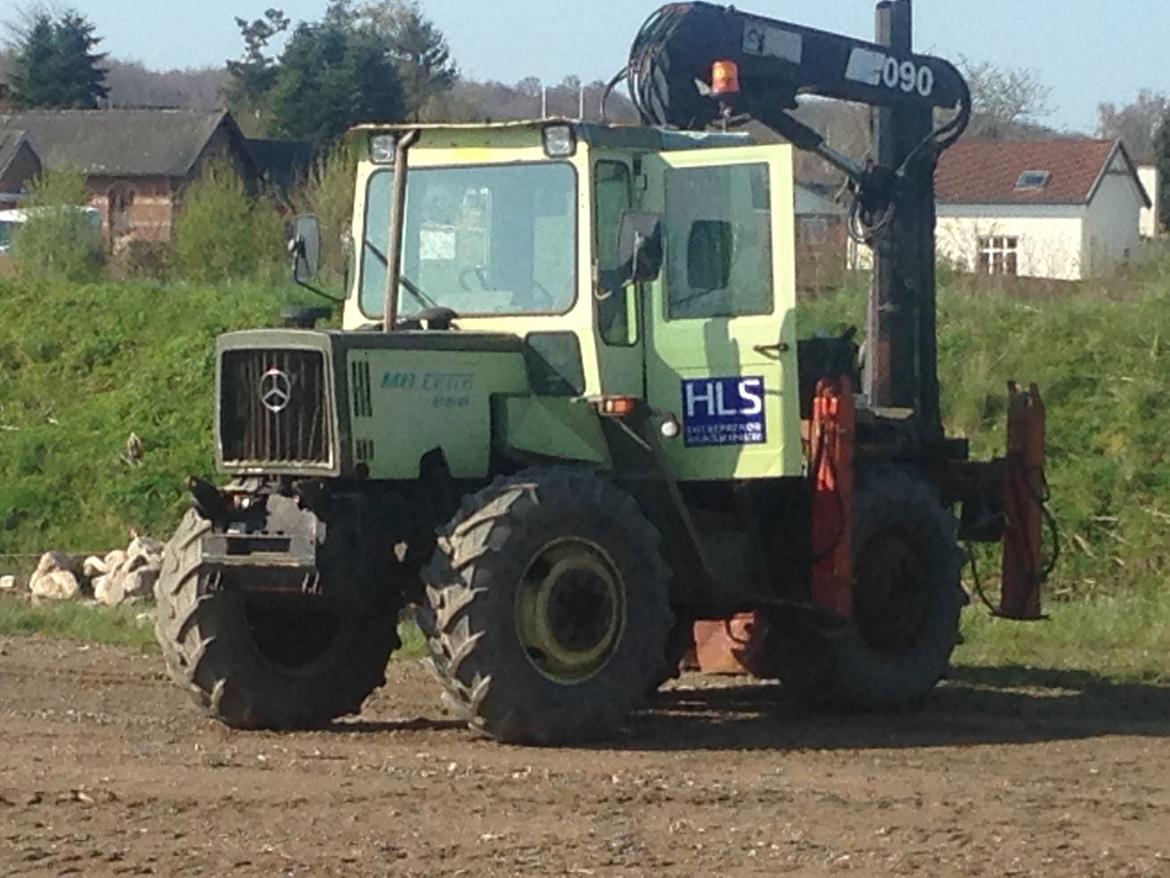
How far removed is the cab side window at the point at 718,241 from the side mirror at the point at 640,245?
71cm

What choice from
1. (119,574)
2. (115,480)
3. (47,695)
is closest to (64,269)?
(115,480)

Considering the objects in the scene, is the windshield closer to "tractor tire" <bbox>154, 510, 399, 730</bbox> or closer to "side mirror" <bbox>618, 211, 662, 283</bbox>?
"side mirror" <bbox>618, 211, 662, 283</bbox>

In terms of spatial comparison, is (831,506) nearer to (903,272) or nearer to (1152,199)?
(903,272)

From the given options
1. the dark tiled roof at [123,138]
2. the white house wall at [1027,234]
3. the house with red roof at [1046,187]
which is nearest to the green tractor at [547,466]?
the white house wall at [1027,234]

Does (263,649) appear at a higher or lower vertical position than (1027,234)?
lower

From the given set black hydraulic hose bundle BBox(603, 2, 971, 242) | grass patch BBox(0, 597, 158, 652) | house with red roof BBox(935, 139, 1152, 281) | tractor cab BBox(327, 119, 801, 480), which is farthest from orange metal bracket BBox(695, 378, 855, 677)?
house with red roof BBox(935, 139, 1152, 281)

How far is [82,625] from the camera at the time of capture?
17094 millimetres

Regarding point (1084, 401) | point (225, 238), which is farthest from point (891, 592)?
point (225, 238)

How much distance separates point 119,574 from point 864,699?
9.42 m

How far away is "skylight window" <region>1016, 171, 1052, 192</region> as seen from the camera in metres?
61.2

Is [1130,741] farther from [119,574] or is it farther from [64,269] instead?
[64,269]

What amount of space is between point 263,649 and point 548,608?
1625mm

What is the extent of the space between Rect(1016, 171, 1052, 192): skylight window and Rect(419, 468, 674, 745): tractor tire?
51341 mm

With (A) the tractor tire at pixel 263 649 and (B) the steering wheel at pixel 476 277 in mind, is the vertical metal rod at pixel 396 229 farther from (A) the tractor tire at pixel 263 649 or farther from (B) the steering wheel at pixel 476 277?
(A) the tractor tire at pixel 263 649
